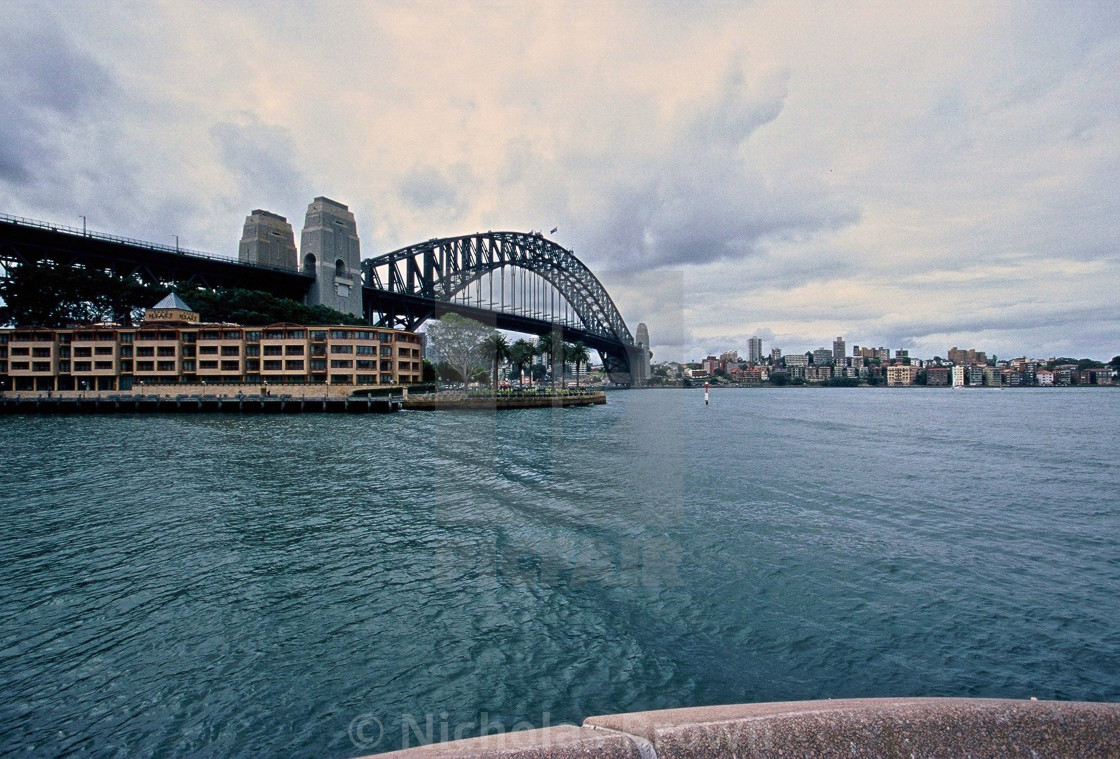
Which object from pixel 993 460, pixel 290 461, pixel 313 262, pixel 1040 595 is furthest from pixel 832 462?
pixel 313 262

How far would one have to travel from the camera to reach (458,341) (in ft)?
258

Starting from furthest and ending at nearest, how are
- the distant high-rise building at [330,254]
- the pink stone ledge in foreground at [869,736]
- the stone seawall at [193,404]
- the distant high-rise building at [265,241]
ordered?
the distant high-rise building at [265,241] < the distant high-rise building at [330,254] < the stone seawall at [193,404] < the pink stone ledge in foreground at [869,736]

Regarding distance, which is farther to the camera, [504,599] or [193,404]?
[193,404]

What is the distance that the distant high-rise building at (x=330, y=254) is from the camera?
91938 mm

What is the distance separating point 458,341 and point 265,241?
5364 centimetres

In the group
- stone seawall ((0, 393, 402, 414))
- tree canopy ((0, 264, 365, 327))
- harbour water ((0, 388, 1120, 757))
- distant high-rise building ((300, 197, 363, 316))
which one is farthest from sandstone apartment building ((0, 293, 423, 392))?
harbour water ((0, 388, 1120, 757))

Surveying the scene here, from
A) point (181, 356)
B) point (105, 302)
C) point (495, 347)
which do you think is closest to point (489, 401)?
point (495, 347)

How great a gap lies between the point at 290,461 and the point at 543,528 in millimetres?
17449

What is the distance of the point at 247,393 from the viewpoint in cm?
6575

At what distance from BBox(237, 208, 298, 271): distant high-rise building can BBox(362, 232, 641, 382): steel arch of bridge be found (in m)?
15.9

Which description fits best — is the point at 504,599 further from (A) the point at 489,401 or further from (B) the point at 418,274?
(B) the point at 418,274

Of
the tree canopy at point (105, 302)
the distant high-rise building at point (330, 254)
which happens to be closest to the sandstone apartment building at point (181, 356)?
the tree canopy at point (105, 302)

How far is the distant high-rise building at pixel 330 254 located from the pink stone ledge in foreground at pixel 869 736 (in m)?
97.8

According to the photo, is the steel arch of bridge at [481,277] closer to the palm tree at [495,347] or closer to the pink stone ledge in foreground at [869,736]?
the palm tree at [495,347]
